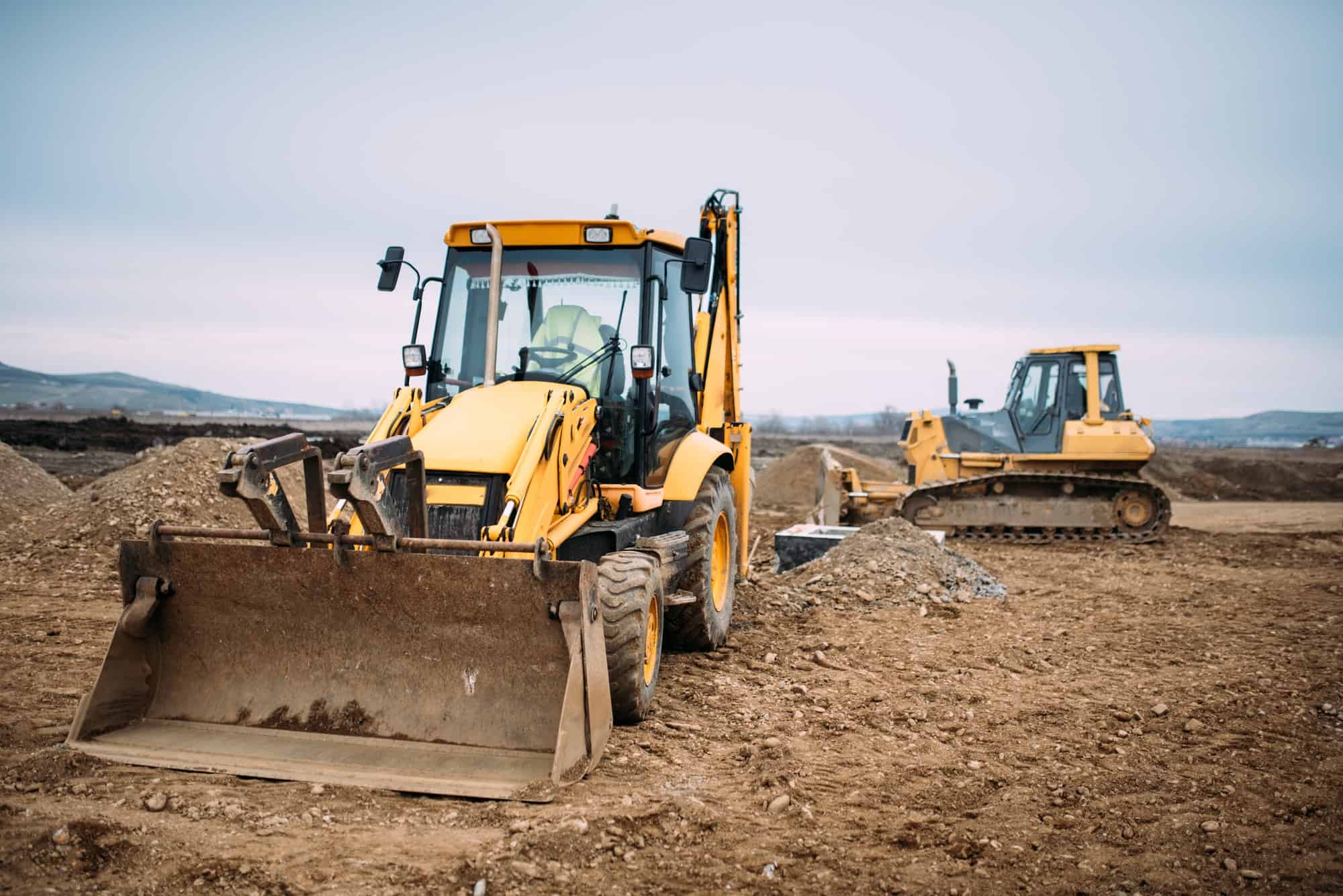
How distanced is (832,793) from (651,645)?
1.43 meters

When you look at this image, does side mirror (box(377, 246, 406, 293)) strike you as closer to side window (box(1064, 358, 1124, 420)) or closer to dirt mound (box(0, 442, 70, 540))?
dirt mound (box(0, 442, 70, 540))

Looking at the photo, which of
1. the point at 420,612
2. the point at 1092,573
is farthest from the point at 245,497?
the point at 1092,573

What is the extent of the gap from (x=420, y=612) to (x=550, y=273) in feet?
8.95

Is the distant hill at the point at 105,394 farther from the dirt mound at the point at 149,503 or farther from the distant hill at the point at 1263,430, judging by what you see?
the distant hill at the point at 1263,430

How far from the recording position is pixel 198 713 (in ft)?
15.8

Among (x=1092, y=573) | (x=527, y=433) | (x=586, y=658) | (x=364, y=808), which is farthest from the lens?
(x=1092, y=573)

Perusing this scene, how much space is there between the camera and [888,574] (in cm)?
952

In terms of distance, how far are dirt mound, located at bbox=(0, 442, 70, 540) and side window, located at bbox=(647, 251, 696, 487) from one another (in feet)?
28.7

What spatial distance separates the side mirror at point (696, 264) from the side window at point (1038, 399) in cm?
1090

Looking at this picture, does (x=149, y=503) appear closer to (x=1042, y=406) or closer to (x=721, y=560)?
(x=721, y=560)

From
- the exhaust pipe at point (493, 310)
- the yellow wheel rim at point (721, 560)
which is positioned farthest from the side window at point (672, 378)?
the exhaust pipe at point (493, 310)

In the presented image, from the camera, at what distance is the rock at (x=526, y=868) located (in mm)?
3438

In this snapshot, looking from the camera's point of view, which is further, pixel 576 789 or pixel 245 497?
pixel 245 497

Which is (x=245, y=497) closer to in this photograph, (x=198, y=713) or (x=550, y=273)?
(x=198, y=713)
